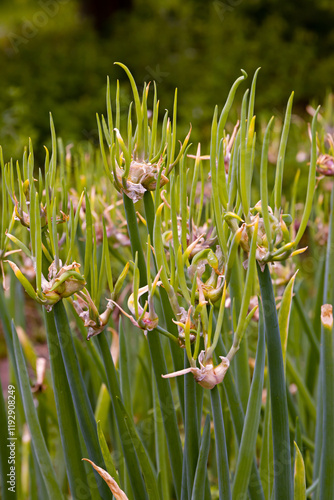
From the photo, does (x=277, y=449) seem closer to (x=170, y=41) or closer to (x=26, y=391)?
(x=26, y=391)

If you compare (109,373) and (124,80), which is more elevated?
(109,373)

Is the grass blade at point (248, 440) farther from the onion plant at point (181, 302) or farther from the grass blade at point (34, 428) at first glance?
the grass blade at point (34, 428)

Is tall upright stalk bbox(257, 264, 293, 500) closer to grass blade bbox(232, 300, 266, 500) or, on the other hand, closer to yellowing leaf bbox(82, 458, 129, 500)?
grass blade bbox(232, 300, 266, 500)

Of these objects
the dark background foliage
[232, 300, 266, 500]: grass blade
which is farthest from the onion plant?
the dark background foliage

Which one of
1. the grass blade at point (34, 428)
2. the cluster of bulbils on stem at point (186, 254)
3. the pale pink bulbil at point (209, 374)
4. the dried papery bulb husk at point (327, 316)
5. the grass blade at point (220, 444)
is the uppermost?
the cluster of bulbils on stem at point (186, 254)

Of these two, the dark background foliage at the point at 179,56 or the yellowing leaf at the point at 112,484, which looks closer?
the yellowing leaf at the point at 112,484

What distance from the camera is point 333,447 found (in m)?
0.52

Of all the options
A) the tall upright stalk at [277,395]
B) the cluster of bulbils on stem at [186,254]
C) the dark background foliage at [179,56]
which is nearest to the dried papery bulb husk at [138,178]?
the cluster of bulbils on stem at [186,254]

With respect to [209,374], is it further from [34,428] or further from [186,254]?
[34,428]

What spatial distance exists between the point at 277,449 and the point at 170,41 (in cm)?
529

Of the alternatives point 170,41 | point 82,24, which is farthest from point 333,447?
point 82,24

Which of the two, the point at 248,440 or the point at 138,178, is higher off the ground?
the point at 138,178

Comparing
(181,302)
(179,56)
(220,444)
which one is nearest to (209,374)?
(220,444)

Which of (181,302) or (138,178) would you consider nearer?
(138,178)
